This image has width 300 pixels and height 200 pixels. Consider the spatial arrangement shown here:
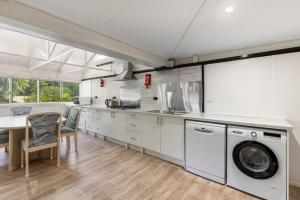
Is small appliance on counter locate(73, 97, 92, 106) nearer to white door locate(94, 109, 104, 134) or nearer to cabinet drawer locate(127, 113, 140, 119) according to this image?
white door locate(94, 109, 104, 134)

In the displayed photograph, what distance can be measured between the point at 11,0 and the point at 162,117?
2.44 m

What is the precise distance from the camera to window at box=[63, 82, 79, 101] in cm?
614

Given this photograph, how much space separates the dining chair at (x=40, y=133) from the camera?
221cm

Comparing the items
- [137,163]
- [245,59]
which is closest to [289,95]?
[245,59]

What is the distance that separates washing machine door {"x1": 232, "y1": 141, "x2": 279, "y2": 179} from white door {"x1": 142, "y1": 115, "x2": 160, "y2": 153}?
4.46 ft

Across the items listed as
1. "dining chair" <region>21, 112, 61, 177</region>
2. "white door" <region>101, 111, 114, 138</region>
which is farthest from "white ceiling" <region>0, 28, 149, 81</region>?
"dining chair" <region>21, 112, 61, 177</region>

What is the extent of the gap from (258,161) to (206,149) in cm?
64

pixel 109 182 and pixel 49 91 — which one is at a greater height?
pixel 49 91

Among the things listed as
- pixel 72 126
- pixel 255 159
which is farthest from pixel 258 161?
pixel 72 126

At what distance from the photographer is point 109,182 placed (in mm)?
2078

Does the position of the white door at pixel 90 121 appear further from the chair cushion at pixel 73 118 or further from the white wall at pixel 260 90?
the white wall at pixel 260 90

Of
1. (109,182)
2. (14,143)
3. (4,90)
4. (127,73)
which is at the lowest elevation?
(109,182)

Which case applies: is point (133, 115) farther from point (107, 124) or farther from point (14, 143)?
point (14, 143)

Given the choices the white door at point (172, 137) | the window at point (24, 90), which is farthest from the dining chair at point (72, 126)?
the window at point (24, 90)
